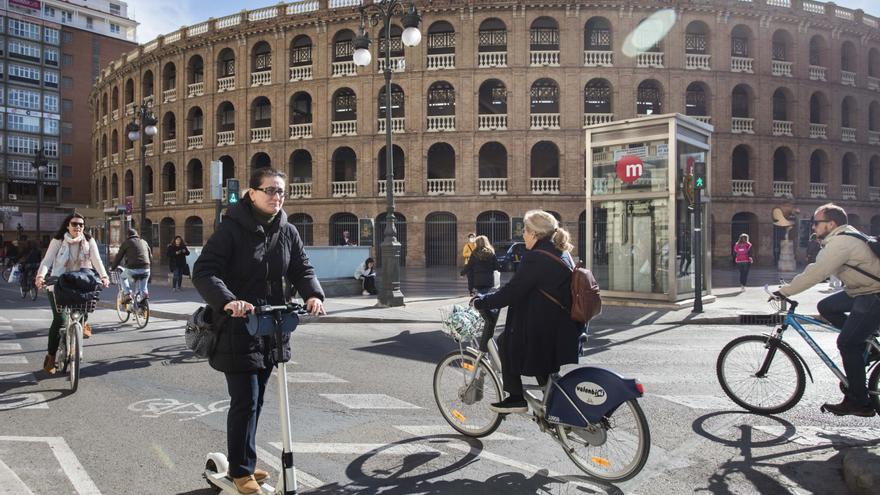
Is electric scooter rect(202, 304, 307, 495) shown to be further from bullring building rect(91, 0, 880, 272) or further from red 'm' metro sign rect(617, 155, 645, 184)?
bullring building rect(91, 0, 880, 272)

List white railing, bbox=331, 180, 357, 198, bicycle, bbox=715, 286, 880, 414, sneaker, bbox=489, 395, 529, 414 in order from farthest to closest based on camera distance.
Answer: white railing, bbox=331, 180, 357, 198 → bicycle, bbox=715, 286, 880, 414 → sneaker, bbox=489, 395, 529, 414

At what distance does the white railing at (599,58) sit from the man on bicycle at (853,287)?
25574 mm

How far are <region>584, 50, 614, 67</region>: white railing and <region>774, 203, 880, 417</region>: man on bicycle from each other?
83.9 feet

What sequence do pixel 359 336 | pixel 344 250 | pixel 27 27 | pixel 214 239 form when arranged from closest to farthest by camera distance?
pixel 214 239 → pixel 359 336 → pixel 344 250 → pixel 27 27

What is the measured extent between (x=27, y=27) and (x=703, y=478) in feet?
254

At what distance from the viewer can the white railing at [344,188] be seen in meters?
30.3

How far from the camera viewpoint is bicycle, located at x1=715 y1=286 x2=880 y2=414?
15.8 ft

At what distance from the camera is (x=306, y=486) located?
11.3 ft

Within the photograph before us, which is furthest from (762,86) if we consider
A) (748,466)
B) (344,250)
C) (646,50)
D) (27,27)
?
(27,27)

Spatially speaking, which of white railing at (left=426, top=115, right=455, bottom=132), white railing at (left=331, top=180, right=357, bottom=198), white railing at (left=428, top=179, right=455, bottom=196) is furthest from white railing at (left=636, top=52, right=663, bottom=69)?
white railing at (left=331, top=180, right=357, bottom=198)

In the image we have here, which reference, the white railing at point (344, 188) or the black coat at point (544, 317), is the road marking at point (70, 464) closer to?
the black coat at point (544, 317)

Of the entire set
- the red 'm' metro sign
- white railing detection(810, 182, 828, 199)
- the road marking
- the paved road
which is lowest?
the paved road

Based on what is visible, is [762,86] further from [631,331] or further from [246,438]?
[246,438]

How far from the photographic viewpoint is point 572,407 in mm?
3604
